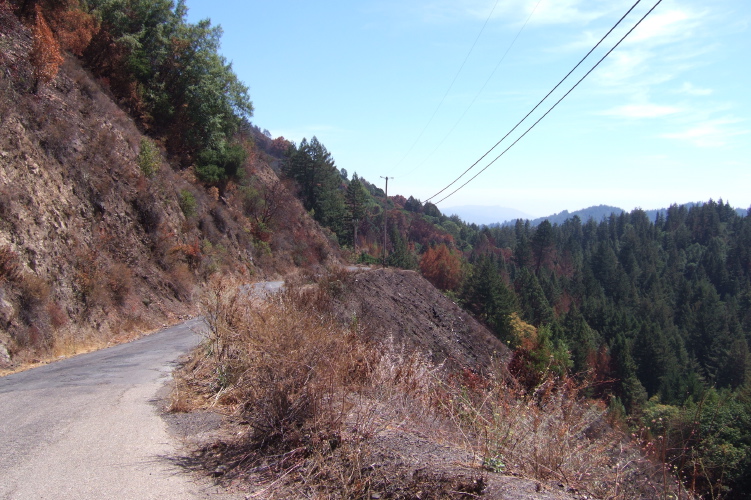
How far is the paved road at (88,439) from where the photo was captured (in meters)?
3.69

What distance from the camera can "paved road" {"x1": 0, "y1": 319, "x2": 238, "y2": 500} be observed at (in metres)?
3.69

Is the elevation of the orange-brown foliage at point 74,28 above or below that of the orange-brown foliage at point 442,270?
above

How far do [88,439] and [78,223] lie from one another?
463 inches

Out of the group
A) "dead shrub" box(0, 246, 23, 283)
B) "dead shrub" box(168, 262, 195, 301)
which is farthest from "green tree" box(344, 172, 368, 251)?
"dead shrub" box(0, 246, 23, 283)

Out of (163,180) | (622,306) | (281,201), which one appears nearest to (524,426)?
(163,180)

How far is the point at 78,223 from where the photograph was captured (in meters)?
14.7

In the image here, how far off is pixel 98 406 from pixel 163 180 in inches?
661

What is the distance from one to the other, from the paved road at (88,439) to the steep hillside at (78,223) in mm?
3230

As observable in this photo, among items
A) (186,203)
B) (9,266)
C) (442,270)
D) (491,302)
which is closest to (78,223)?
(9,266)

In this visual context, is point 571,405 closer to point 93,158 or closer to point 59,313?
point 59,313

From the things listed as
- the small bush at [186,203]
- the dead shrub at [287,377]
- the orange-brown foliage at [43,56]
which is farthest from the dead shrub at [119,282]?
the dead shrub at [287,377]

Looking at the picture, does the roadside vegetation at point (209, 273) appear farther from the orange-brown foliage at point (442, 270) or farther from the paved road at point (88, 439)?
the orange-brown foliage at point (442, 270)

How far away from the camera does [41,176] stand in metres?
13.9

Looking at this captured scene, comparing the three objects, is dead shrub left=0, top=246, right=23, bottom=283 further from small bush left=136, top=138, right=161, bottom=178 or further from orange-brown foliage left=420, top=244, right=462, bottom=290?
orange-brown foliage left=420, top=244, right=462, bottom=290
